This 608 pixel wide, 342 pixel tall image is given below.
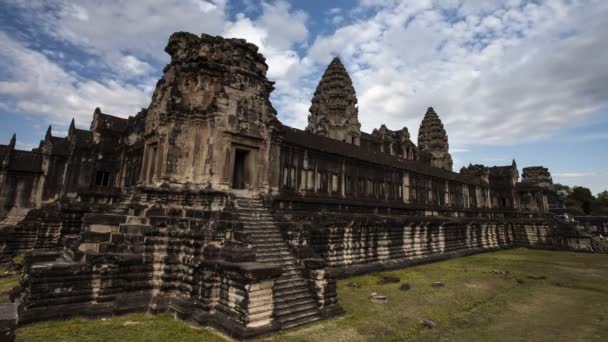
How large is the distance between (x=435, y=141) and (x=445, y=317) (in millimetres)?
48225

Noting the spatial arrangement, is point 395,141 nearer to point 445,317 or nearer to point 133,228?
point 445,317

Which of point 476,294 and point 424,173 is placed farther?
point 424,173

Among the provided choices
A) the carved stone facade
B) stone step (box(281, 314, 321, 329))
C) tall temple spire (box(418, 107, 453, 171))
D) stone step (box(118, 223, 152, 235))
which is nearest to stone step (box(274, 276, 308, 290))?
stone step (box(281, 314, 321, 329))

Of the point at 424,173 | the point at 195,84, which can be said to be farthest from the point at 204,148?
the point at 424,173

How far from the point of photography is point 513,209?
38.5 metres

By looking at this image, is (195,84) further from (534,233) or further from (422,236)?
(534,233)

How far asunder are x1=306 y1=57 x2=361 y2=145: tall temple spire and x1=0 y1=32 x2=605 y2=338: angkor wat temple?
15968mm

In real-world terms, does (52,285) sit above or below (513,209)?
below

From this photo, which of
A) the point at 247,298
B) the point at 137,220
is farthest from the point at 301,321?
the point at 137,220

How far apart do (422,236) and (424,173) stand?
5.40 meters

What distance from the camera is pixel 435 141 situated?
2152 inches

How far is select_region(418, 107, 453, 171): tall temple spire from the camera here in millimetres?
54156

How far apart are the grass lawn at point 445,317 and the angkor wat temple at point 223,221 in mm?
632

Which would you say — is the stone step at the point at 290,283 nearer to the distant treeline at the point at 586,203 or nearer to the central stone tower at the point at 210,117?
the central stone tower at the point at 210,117
